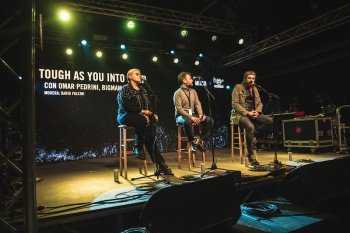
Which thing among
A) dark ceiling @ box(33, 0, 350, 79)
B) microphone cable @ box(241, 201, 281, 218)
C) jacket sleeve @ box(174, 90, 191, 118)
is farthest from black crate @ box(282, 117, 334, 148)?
microphone cable @ box(241, 201, 281, 218)

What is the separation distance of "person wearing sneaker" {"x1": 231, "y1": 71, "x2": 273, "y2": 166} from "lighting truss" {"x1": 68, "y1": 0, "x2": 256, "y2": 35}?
92.4 inches

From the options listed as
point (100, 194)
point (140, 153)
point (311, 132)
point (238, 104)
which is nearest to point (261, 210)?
point (100, 194)

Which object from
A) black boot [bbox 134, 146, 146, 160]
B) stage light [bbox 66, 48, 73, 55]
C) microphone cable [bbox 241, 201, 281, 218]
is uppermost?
stage light [bbox 66, 48, 73, 55]

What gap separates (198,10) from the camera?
7.14m

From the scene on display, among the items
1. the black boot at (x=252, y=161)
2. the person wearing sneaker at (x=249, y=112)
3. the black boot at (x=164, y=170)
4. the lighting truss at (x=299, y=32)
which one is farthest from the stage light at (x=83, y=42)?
the black boot at (x=252, y=161)

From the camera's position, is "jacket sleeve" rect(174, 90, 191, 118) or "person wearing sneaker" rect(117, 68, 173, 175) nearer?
"person wearing sneaker" rect(117, 68, 173, 175)

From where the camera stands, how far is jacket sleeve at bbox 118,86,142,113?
12.4 feet

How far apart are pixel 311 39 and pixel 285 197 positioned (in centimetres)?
529

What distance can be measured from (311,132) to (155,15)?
14.3ft

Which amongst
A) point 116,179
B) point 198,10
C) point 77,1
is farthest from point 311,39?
point 116,179

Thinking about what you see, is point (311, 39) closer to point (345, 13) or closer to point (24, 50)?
point (345, 13)

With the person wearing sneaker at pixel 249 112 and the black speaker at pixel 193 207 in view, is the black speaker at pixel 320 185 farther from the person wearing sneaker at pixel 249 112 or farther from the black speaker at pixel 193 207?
the person wearing sneaker at pixel 249 112

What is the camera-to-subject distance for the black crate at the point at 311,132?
20.6 ft

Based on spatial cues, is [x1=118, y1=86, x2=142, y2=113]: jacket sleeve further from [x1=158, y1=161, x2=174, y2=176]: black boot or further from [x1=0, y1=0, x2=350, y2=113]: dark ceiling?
[x1=0, y1=0, x2=350, y2=113]: dark ceiling
